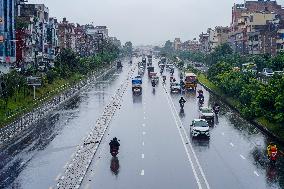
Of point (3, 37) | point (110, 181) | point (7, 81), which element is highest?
point (3, 37)

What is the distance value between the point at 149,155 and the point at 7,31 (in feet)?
199

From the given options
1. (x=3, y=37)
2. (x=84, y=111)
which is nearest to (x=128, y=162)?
(x=84, y=111)

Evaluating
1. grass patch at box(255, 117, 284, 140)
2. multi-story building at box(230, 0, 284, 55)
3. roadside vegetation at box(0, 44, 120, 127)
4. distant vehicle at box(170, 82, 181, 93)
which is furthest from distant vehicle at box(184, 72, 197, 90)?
multi-story building at box(230, 0, 284, 55)

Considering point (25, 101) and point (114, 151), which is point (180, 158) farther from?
point (25, 101)

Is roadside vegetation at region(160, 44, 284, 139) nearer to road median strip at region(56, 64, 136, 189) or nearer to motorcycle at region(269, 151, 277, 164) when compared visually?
motorcycle at region(269, 151, 277, 164)

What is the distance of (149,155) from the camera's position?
37312 millimetres

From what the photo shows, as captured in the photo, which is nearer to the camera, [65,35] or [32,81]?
[32,81]

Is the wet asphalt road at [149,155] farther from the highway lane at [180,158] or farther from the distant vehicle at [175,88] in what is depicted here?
the distant vehicle at [175,88]

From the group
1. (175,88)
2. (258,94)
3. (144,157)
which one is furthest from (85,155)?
(175,88)

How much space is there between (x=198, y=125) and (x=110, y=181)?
1567 cm

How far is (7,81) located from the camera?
6166 centimetres

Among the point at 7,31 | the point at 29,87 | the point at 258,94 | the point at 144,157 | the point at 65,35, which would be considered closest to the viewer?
the point at 144,157

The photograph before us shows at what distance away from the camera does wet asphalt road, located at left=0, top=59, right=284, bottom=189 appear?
99.0 feet

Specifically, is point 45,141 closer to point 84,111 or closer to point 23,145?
point 23,145
